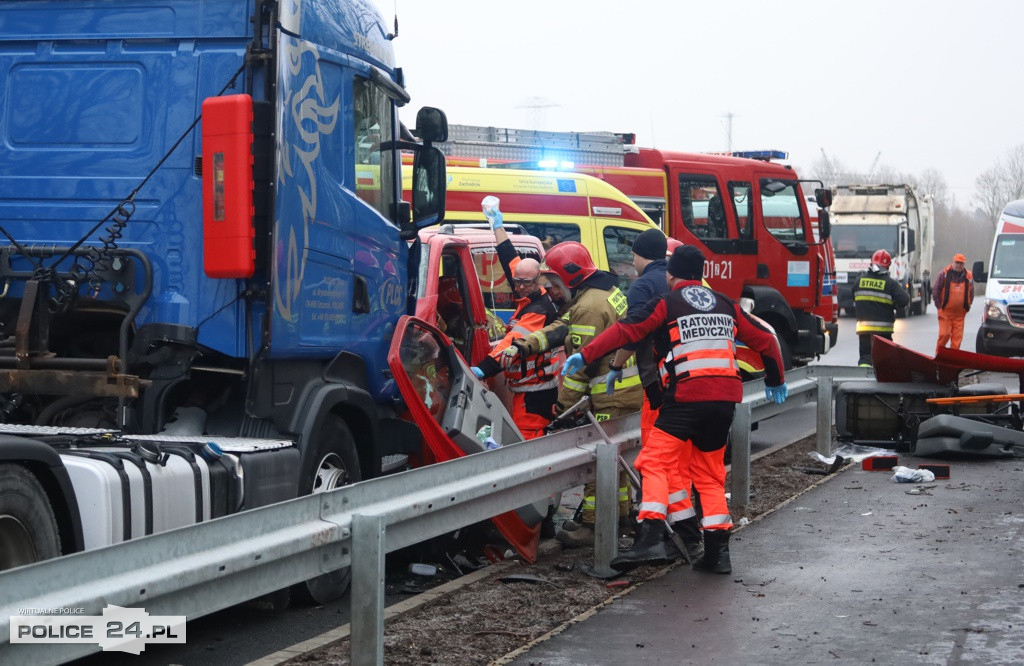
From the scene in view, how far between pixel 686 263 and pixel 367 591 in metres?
3.44

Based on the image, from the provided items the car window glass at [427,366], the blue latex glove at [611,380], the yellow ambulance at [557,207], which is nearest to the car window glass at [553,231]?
the yellow ambulance at [557,207]

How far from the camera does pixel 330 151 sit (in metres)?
6.72

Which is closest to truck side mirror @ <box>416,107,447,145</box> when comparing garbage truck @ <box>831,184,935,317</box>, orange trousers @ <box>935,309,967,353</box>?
orange trousers @ <box>935,309,967,353</box>

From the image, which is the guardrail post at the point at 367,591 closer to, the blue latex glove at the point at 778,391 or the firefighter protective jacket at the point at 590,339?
the firefighter protective jacket at the point at 590,339

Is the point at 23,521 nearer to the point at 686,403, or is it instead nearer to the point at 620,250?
the point at 686,403

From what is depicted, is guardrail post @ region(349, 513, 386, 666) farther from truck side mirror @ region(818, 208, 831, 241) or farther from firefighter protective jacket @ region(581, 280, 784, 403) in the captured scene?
truck side mirror @ region(818, 208, 831, 241)

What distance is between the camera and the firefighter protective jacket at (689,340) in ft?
23.7

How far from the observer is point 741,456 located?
9.32m

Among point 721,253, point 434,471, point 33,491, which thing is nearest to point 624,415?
point 434,471

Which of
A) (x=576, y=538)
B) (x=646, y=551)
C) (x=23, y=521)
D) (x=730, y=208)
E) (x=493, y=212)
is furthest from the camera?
(x=730, y=208)

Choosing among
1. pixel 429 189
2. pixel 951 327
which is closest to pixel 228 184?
pixel 429 189

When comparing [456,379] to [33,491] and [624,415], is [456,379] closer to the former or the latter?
[624,415]

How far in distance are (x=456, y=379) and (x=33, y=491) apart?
3327 mm

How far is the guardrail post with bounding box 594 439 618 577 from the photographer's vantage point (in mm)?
7180
